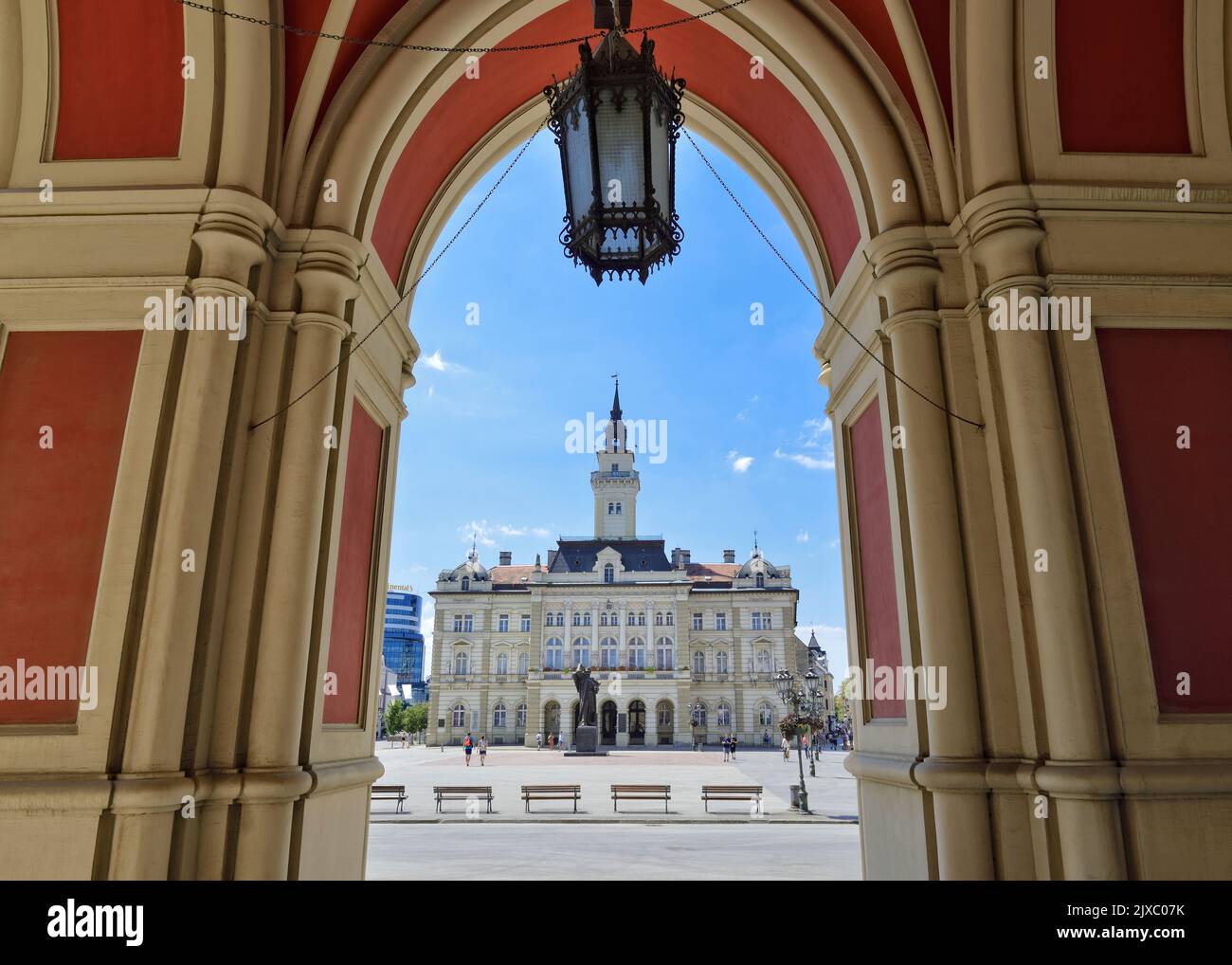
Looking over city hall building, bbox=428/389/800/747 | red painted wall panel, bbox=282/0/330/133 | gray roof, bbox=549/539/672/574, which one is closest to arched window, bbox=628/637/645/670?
city hall building, bbox=428/389/800/747

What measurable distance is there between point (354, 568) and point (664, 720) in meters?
61.3

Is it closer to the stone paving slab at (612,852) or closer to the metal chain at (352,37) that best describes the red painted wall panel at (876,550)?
the metal chain at (352,37)

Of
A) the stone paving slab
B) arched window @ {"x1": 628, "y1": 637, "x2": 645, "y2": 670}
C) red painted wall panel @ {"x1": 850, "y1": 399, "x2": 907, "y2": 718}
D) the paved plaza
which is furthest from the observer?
arched window @ {"x1": 628, "y1": 637, "x2": 645, "y2": 670}

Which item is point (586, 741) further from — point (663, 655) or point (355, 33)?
point (355, 33)

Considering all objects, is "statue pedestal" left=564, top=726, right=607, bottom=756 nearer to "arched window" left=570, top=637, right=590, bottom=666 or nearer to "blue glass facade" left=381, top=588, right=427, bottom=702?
"arched window" left=570, top=637, right=590, bottom=666

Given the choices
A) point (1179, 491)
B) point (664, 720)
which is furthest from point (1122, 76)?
point (664, 720)

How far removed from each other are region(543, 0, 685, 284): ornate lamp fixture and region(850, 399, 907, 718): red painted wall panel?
2240mm

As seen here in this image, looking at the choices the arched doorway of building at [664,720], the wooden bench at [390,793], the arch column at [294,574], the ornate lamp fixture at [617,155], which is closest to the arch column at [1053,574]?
the ornate lamp fixture at [617,155]

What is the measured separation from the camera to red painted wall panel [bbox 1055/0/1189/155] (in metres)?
5.27

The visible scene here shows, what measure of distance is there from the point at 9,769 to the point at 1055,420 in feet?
19.5

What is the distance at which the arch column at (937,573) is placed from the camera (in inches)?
173

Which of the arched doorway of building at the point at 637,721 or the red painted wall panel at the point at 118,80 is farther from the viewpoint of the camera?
the arched doorway of building at the point at 637,721

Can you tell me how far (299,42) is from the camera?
18.3 feet

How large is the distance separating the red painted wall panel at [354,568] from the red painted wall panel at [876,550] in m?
3.74
